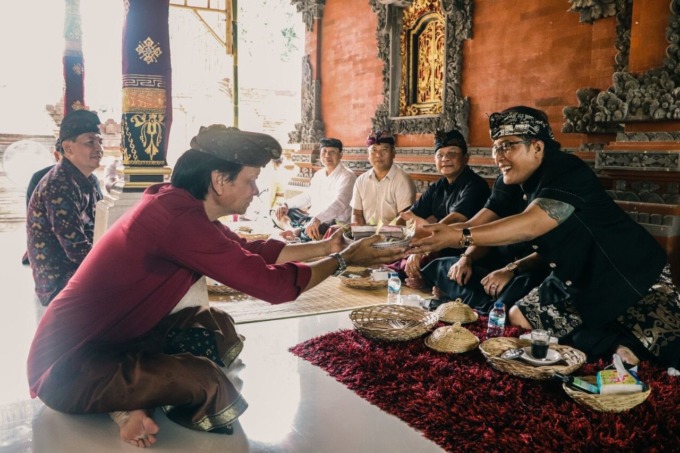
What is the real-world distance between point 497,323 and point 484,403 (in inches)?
38.8

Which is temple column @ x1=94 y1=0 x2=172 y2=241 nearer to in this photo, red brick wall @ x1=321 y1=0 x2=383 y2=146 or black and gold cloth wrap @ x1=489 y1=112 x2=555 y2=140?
black and gold cloth wrap @ x1=489 y1=112 x2=555 y2=140

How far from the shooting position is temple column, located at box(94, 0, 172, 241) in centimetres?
424

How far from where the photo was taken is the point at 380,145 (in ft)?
18.2

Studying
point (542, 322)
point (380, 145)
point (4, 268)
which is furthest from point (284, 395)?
point (4, 268)

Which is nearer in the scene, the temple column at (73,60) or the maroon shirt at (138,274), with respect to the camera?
the maroon shirt at (138,274)

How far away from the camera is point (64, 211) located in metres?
3.46

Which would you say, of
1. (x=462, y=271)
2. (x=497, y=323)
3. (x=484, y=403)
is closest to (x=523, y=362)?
(x=484, y=403)

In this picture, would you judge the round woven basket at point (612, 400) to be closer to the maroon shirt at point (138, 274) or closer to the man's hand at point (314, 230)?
the maroon shirt at point (138, 274)

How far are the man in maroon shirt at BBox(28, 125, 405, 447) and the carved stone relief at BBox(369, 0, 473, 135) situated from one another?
405 cm

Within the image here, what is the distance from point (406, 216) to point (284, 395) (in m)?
2.49

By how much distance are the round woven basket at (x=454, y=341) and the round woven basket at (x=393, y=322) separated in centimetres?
→ 14

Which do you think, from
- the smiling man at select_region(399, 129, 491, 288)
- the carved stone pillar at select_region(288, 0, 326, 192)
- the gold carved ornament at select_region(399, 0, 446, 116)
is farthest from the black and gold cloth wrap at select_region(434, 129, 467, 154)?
the carved stone pillar at select_region(288, 0, 326, 192)

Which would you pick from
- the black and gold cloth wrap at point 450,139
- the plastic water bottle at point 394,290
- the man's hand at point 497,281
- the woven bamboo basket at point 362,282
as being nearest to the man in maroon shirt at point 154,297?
the man's hand at point 497,281

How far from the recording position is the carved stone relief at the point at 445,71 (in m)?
5.78
